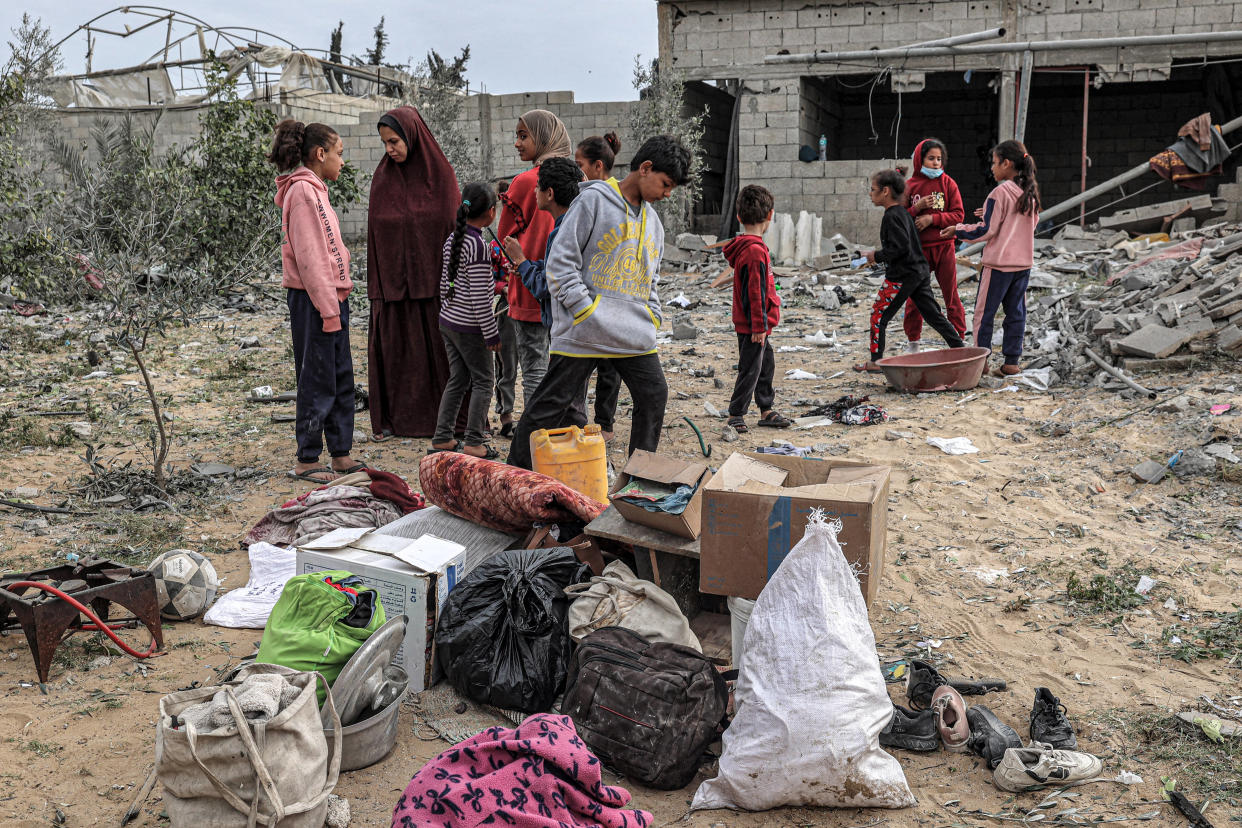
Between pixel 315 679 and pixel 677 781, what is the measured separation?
3.40 feet

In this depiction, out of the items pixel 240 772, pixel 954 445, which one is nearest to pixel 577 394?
pixel 240 772

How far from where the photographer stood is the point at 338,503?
4094 millimetres

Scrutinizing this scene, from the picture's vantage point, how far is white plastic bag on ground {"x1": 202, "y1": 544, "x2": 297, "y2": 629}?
3449mm

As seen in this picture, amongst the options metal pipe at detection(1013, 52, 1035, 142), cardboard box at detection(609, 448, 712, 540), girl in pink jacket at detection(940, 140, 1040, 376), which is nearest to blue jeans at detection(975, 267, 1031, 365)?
girl in pink jacket at detection(940, 140, 1040, 376)

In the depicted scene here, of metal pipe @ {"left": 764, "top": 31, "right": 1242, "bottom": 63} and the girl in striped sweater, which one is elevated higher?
metal pipe @ {"left": 764, "top": 31, "right": 1242, "bottom": 63}

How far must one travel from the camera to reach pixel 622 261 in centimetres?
401

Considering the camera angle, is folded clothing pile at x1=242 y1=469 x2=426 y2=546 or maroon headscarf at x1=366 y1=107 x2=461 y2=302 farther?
maroon headscarf at x1=366 y1=107 x2=461 y2=302

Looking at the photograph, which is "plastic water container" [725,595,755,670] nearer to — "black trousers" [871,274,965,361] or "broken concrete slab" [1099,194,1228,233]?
"black trousers" [871,274,965,361]

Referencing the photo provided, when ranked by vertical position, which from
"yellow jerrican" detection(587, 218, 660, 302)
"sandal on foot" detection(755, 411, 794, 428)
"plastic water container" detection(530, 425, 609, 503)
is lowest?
"sandal on foot" detection(755, 411, 794, 428)

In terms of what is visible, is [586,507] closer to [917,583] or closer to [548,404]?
[548,404]

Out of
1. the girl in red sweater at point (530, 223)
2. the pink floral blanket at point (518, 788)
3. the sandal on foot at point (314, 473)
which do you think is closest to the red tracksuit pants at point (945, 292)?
the girl in red sweater at point (530, 223)

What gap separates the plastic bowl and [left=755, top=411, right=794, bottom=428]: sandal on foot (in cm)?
114

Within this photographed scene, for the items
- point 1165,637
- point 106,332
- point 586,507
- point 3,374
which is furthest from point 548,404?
point 106,332

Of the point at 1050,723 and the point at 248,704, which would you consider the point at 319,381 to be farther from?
the point at 1050,723
